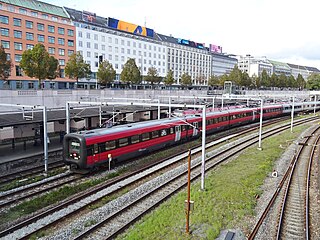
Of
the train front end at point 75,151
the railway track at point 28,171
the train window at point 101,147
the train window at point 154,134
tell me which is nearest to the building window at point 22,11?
the railway track at point 28,171

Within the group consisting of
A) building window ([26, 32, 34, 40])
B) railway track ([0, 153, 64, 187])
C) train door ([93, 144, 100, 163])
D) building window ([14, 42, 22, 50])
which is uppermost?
building window ([26, 32, 34, 40])

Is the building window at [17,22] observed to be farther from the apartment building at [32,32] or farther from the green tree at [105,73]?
the green tree at [105,73]

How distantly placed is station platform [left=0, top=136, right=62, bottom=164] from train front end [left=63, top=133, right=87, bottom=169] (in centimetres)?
642

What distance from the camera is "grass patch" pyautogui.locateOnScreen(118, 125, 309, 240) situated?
11.6 metres

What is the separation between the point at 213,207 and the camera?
14.1 meters

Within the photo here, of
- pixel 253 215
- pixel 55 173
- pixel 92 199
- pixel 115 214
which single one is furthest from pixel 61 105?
pixel 253 215

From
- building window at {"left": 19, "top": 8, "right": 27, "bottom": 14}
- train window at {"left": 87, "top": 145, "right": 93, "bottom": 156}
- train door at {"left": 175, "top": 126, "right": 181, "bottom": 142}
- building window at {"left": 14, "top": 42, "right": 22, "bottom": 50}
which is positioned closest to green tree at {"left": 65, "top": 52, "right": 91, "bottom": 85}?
building window at {"left": 14, "top": 42, "right": 22, "bottom": 50}

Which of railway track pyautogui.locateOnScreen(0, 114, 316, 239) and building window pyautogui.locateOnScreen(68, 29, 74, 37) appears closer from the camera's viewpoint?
railway track pyautogui.locateOnScreen(0, 114, 316, 239)

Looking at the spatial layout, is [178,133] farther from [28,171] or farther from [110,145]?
[28,171]

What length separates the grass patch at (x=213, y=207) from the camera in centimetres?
A: 1164

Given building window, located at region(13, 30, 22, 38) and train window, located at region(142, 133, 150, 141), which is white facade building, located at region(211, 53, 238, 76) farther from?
train window, located at region(142, 133, 150, 141)

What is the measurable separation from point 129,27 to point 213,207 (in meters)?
93.8

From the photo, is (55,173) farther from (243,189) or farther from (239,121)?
(239,121)

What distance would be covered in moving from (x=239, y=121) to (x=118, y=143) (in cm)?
2545
